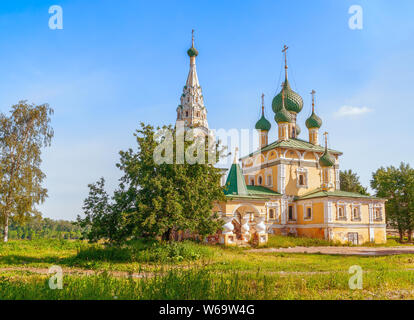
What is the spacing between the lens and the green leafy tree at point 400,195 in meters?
30.4

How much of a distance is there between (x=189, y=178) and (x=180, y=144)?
136cm

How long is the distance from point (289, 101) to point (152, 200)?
22124 mm

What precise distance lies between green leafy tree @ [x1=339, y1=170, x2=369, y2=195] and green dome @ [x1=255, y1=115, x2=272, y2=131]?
49.7ft

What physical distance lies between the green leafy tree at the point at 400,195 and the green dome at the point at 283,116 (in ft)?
36.5

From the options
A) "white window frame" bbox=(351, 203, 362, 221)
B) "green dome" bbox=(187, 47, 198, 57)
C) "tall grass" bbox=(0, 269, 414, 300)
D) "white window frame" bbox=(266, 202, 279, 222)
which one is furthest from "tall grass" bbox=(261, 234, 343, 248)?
"green dome" bbox=(187, 47, 198, 57)

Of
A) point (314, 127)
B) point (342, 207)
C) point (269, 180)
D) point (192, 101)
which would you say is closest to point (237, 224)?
point (269, 180)

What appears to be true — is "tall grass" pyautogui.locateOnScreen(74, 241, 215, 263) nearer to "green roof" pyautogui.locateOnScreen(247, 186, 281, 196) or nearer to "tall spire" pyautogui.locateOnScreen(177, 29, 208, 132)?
"green roof" pyautogui.locateOnScreen(247, 186, 281, 196)

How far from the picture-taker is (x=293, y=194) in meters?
28.0

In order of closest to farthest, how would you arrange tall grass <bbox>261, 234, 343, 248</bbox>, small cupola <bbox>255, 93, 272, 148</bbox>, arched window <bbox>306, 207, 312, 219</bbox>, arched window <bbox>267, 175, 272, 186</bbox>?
tall grass <bbox>261, 234, 343, 248</bbox>, arched window <bbox>306, 207, 312, 219</bbox>, arched window <bbox>267, 175, 272, 186</bbox>, small cupola <bbox>255, 93, 272, 148</bbox>

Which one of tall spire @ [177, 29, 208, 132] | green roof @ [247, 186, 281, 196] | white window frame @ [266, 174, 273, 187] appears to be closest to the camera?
green roof @ [247, 186, 281, 196]

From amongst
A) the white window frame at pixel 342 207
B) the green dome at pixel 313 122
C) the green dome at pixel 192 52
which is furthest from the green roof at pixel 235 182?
the green dome at pixel 192 52

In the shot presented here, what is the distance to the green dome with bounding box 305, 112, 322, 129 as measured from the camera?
32.2 m
